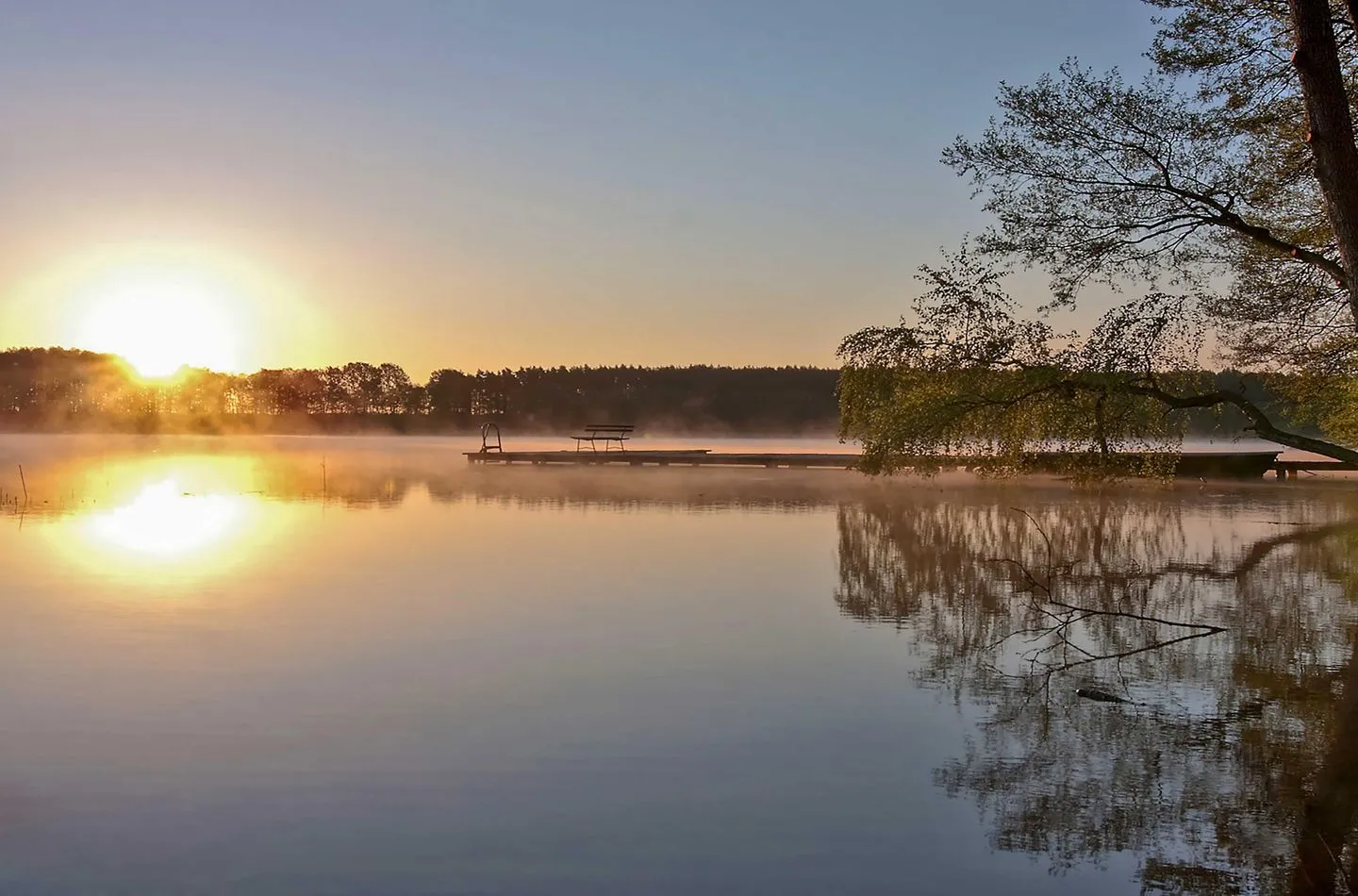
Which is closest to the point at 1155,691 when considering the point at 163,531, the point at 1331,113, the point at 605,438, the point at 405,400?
the point at 1331,113

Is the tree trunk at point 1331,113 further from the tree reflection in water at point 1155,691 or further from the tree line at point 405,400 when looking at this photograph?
the tree line at point 405,400

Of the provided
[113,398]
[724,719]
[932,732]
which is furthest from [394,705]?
[113,398]

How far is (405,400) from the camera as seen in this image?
123 m

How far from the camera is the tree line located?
11644 centimetres

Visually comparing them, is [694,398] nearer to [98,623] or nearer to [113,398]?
[113,398]

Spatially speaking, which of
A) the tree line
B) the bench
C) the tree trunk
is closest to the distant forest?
the tree line

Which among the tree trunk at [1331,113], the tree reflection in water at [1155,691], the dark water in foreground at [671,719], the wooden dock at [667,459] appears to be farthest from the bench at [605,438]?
the tree trunk at [1331,113]

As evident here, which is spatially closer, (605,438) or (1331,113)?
(1331,113)

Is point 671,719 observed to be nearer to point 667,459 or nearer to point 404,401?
point 667,459

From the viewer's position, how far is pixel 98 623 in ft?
43.0

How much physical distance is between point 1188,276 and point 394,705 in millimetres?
10391

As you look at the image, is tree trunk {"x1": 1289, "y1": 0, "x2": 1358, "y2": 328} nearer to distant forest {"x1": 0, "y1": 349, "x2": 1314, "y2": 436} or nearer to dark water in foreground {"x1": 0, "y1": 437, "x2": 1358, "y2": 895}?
dark water in foreground {"x1": 0, "y1": 437, "x2": 1358, "y2": 895}

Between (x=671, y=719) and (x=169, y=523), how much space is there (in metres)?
18.2

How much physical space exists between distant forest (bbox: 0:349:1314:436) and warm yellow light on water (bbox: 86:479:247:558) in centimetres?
8186
